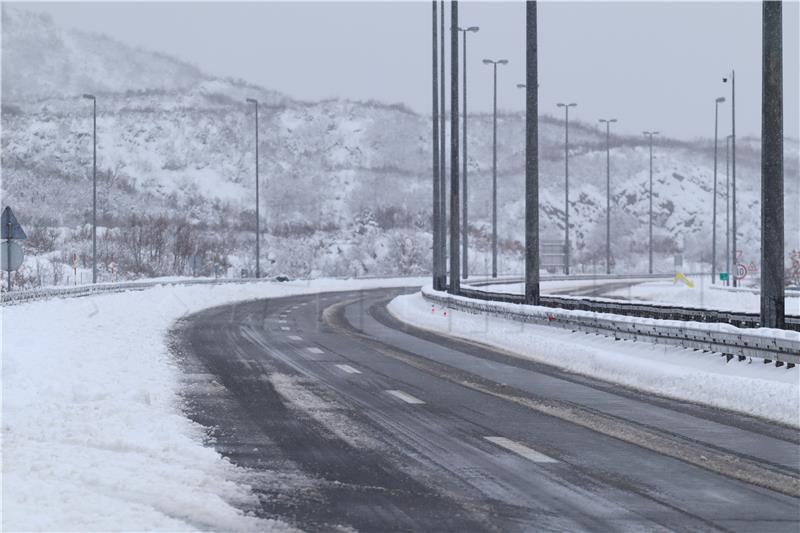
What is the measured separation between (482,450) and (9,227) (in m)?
19.3

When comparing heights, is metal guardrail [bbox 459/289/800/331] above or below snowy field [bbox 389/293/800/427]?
above

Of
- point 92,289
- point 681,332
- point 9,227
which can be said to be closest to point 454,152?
point 92,289

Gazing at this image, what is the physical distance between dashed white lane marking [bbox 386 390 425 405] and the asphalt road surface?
0.05 metres

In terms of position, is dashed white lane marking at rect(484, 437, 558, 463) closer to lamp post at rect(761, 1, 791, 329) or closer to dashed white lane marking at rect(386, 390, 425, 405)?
dashed white lane marking at rect(386, 390, 425, 405)

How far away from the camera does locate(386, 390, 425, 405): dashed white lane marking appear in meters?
14.0

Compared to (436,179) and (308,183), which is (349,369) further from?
(308,183)

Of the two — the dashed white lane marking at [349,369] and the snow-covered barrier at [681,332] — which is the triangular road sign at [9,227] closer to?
the dashed white lane marking at [349,369]

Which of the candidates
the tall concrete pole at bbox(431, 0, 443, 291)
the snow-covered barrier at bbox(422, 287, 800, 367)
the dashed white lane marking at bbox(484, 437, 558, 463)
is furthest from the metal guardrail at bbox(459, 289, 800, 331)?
the tall concrete pole at bbox(431, 0, 443, 291)

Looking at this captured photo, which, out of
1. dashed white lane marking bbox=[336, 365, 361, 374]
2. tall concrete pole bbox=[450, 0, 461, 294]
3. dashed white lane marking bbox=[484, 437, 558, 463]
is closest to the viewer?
dashed white lane marking bbox=[484, 437, 558, 463]

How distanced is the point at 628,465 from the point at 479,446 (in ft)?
4.88

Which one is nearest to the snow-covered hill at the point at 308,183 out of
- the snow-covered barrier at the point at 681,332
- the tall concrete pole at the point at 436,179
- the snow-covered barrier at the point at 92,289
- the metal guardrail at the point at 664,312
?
the snow-covered barrier at the point at 92,289

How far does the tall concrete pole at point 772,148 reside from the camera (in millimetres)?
16281

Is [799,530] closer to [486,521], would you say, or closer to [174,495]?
[486,521]

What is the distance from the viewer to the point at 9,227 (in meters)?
26.8
